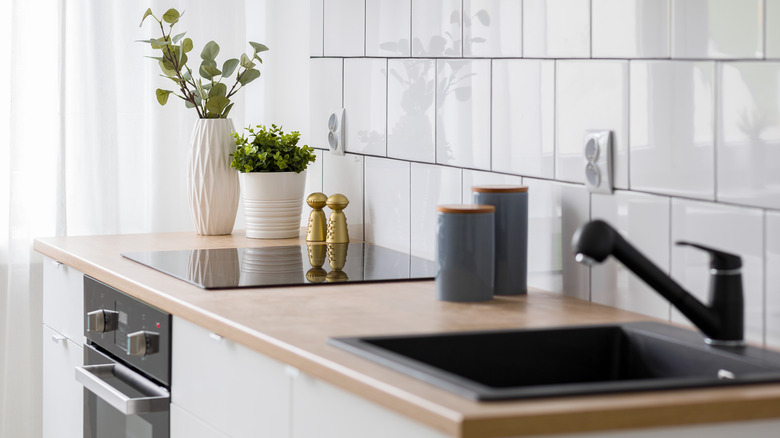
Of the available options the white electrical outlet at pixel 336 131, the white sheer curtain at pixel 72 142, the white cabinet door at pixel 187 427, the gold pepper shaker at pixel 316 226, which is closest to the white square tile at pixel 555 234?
the white cabinet door at pixel 187 427

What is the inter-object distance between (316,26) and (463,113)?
0.89 metres

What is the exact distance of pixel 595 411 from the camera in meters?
1.11

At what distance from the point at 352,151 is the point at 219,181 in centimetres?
36

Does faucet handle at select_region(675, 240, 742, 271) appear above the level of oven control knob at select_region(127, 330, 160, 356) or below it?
above

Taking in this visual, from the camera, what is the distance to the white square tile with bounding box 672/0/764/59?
56.6 inches

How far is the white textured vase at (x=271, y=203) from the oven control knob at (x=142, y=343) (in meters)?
0.75

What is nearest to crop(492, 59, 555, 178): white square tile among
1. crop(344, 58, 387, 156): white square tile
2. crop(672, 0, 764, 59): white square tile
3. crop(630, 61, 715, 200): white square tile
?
crop(630, 61, 715, 200): white square tile

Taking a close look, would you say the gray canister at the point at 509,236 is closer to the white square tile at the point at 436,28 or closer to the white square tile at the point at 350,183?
the white square tile at the point at 436,28

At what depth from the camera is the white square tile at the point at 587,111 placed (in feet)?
5.65

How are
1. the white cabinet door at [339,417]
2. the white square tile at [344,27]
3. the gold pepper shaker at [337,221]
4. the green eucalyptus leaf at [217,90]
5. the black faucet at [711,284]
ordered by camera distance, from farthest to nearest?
the green eucalyptus leaf at [217,90] → the white square tile at [344,27] → the gold pepper shaker at [337,221] → the black faucet at [711,284] → the white cabinet door at [339,417]

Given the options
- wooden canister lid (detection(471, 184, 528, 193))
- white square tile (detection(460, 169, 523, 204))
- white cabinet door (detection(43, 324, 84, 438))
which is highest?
white square tile (detection(460, 169, 523, 204))

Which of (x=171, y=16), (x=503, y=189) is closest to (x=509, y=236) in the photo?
(x=503, y=189)

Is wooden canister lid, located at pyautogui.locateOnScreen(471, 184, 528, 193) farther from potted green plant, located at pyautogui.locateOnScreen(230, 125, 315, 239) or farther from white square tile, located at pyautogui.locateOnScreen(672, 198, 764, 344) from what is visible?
potted green plant, located at pyautogui.locateOnScreen(230, 125, 315, 239)

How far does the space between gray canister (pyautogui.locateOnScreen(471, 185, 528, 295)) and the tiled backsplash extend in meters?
0.07
